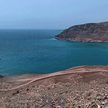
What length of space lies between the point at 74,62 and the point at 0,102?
208ft

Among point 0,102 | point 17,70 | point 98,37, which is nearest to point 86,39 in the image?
point 98,37

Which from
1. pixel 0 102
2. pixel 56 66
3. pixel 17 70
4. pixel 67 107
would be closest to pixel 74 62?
pixel 56 66

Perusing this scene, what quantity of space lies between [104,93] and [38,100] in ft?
19.1

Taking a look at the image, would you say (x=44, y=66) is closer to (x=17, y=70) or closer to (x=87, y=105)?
(x=17, y=70)

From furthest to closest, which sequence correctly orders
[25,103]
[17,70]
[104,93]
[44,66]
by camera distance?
[44,66] → [17,70] → [25,103] → [104,93]

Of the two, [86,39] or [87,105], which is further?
[86,39]

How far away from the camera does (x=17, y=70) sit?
77.7 metres

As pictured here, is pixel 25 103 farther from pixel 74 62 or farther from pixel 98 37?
pixel 98 37

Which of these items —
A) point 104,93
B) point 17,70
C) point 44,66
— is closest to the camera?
point 104,93

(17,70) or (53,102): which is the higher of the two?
(53,102)

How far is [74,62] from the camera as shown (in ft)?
308

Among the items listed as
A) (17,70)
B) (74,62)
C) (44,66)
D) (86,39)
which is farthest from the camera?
(86,39)

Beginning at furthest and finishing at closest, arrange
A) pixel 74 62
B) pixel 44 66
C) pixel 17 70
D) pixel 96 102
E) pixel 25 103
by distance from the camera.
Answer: pixel 74 62 → pixel 44 66 → pixel 17 70 → pixel 25 103 → pixel 96 102

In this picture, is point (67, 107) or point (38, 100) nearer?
point (67, 107)
